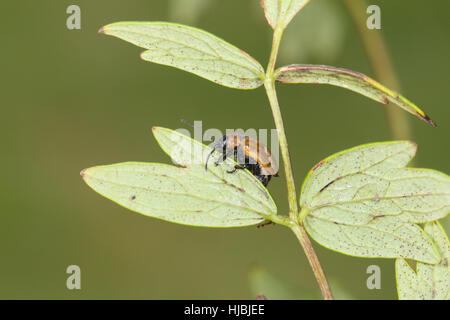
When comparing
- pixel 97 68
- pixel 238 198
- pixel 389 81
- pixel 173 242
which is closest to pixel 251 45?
pixel 97 68

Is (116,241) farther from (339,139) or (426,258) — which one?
(426,258)

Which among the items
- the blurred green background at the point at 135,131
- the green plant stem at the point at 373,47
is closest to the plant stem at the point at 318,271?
the green plant stem at the point at 373,47

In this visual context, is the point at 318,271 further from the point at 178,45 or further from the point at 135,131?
the point at 135,131

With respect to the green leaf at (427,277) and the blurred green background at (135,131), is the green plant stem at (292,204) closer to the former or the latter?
the green leaf at (427,277)
